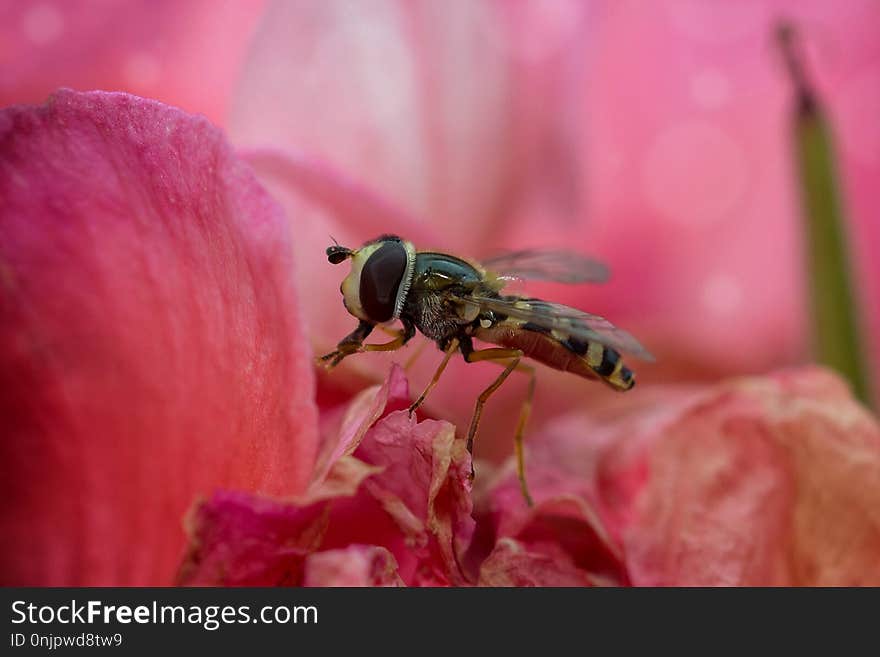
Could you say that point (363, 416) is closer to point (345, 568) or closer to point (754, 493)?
point (345, 568)

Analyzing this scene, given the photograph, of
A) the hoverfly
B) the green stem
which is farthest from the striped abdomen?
the green stem

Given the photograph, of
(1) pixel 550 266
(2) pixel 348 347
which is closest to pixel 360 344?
(2) pixel 348 347

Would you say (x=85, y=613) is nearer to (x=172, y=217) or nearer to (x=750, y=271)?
(x=172, y=217)

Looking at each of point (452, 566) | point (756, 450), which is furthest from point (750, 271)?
point (452, 566)

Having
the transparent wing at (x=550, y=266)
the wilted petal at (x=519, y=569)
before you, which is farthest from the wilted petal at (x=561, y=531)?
the transparent wing at (x=550, y=266)

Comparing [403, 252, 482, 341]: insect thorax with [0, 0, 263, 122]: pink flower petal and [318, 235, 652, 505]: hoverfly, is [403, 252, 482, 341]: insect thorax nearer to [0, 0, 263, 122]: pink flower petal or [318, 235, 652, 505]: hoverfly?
Result: [318, 235, 652, 505]: hoverfly
